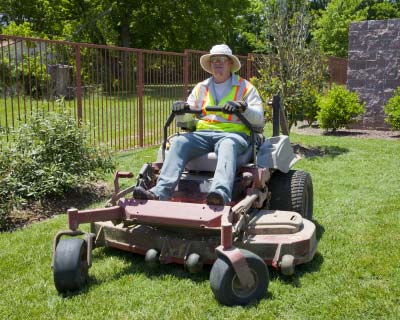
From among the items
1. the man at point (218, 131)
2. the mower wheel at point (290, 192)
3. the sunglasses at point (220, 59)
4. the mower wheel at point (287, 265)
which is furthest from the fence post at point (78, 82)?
the mower wheel at point (287, 265)

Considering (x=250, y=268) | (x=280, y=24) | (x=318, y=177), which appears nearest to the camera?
(x=250, y=268)

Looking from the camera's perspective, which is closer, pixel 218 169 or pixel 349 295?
pixel 349 295

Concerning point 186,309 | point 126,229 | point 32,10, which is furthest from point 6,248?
point 32,10

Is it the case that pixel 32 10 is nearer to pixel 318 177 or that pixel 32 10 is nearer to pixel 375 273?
pixel 318 177

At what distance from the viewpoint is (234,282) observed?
3.26m

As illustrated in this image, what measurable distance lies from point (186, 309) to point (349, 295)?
1.11 meters

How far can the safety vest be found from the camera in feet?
15.1

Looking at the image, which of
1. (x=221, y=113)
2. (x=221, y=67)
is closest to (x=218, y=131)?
(x=221, y=113)

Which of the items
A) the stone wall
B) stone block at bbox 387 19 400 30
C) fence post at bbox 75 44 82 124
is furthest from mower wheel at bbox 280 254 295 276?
stone block at bbox 387 19 400 30

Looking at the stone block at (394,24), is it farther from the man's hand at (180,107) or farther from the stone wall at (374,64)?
the man's hand at (180,107)

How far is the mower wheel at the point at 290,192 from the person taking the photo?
4.64m

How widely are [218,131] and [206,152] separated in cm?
23

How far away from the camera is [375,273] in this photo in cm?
380

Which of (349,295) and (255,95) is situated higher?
(255,95)
